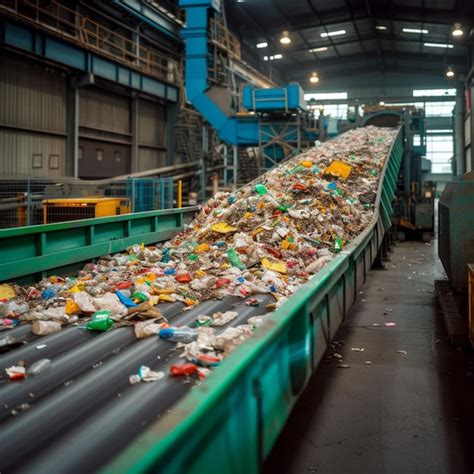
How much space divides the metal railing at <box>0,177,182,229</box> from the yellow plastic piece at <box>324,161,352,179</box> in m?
3.52

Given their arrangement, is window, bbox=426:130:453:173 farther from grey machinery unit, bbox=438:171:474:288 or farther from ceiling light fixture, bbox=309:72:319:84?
grey machinery unit, bbox=438:171:474:288

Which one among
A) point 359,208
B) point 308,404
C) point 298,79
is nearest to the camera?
point 308,404

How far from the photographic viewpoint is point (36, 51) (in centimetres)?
1406

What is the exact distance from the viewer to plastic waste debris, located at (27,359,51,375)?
2.56 meters

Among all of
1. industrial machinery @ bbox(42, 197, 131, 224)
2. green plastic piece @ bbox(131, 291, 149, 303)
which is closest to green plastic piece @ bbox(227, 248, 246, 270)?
green plastic piece @ bbox(131, 291, 149, 303)

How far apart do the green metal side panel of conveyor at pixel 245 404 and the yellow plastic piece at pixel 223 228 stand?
2.44 metres

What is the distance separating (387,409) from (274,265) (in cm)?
146

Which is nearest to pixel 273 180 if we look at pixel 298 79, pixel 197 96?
pixel 197 96

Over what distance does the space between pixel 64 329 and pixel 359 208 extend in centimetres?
404

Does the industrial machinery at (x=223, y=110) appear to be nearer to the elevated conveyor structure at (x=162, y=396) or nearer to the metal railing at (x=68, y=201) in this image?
the metal railing at (x=68, y=201)

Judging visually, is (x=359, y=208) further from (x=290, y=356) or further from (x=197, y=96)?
(x=197, y=96)

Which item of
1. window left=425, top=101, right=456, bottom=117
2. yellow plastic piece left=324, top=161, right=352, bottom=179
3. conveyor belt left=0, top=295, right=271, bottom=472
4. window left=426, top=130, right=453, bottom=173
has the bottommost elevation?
conveyor belt left=0, top=295, right=271, bottom=472

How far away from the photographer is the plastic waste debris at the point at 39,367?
8.39 feet

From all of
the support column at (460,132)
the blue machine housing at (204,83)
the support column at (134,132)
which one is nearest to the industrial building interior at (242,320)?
the blue machine housing at (204,83)
